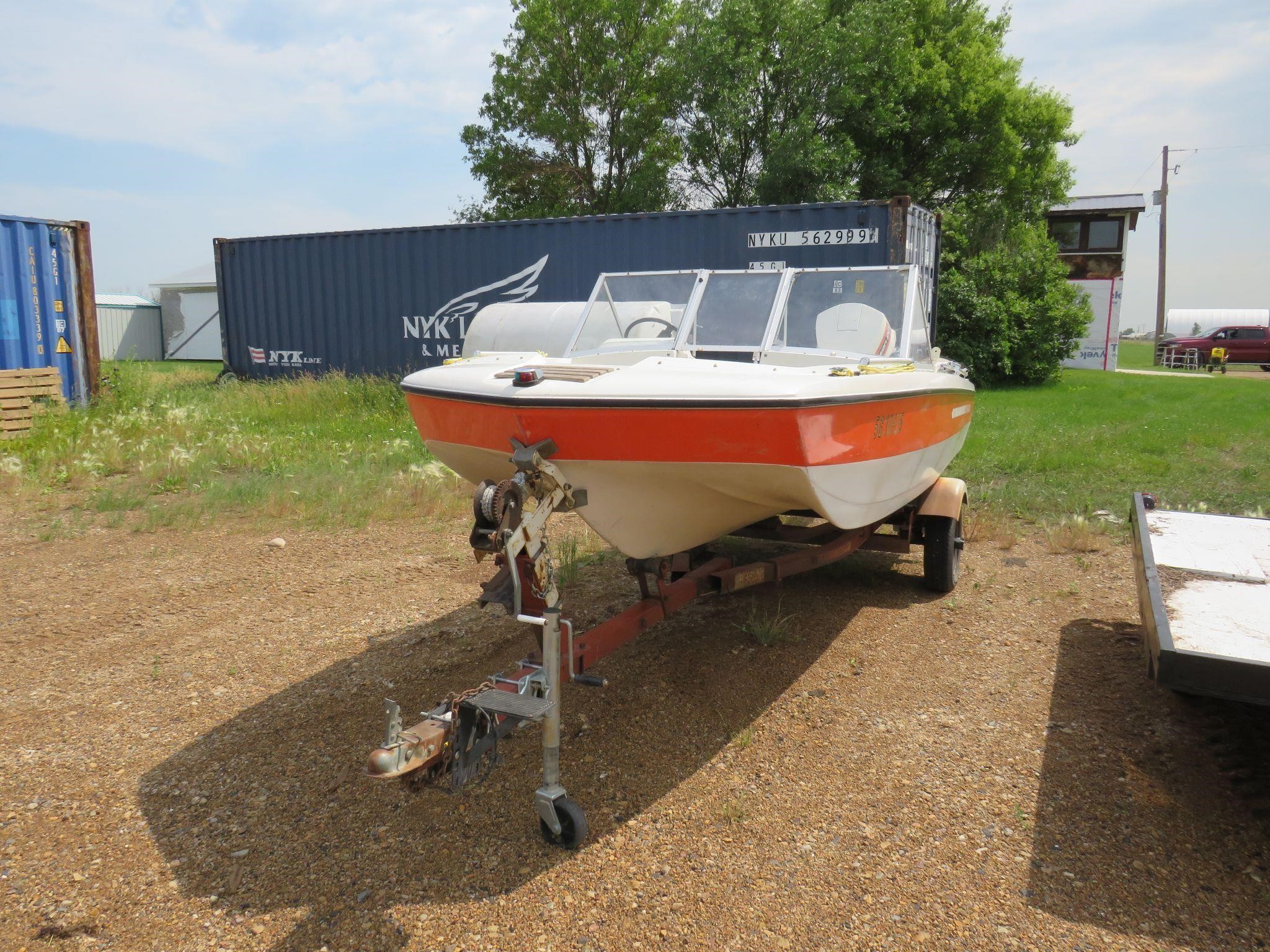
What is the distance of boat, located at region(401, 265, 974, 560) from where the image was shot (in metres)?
2.94

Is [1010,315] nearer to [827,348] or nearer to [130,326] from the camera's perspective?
[827,348]

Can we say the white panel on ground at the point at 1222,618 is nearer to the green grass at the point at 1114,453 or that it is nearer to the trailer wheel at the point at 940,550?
the trailer wheel at the point at 940,550

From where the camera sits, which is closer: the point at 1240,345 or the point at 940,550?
the point at 940,550

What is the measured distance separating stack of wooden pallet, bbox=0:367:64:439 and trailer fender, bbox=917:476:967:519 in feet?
29.8

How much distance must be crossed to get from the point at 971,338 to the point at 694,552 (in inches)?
624

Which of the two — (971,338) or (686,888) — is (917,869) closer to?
(686,888)

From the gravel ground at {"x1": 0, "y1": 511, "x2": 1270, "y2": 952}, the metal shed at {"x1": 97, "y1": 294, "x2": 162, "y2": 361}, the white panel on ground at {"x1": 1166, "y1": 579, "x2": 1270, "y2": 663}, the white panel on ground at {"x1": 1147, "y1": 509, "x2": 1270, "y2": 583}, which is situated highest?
the metal shed at {"x1": 97, "y1": 294, "x2": 162, "y2": 361}

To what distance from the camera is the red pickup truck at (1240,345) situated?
1068 inches

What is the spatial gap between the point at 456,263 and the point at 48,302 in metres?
5.04

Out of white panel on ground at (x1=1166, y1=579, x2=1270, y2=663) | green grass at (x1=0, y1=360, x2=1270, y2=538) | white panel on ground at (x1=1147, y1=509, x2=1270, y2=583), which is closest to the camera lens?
white panel on ground at (x1=1166, y1=579, x2=1270, y2=663)

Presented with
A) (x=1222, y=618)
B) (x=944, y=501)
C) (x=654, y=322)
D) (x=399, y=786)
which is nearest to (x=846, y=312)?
(x=654, y=322)

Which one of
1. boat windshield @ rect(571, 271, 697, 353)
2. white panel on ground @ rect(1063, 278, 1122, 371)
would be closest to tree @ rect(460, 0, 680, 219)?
white panel on ground @ rect(1063, 278, 1122, 371)

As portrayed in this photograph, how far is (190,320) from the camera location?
28.0 meters

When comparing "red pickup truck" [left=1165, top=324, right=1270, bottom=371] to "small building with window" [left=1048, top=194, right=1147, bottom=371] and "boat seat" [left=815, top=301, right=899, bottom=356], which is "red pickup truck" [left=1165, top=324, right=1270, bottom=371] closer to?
"small building with window" [left=1048, top=194, right=1147, bottom=371]
